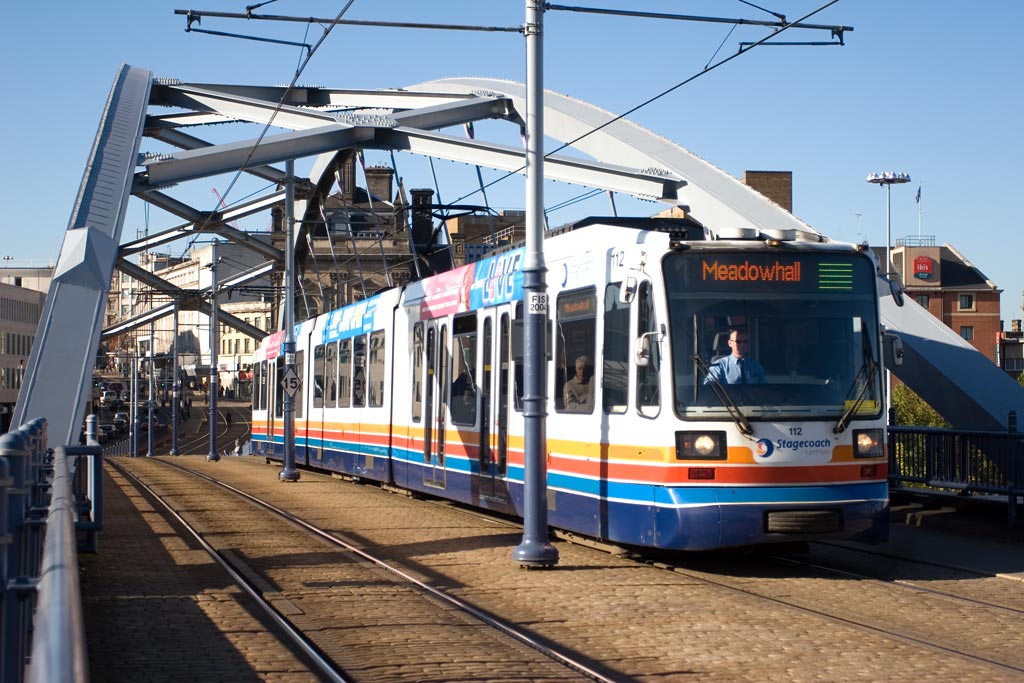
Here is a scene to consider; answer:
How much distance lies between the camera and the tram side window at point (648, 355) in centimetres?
1156

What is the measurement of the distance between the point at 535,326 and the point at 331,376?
14901 millimetres

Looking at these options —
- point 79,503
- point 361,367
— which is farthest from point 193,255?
point 79,503

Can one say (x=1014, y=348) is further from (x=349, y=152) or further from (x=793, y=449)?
(x=793, y=449)

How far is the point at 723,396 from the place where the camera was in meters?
11.4

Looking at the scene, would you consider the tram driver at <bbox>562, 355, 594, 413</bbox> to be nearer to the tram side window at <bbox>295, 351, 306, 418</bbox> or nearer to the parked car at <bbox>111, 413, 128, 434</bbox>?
the tram side window at <bbox>295, 351, 306, 418</bbox>

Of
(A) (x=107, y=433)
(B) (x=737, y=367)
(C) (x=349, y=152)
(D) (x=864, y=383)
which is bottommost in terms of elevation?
(A) (x=107, y=433)

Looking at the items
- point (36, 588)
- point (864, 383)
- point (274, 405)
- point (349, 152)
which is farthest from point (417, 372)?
point (349, 152)

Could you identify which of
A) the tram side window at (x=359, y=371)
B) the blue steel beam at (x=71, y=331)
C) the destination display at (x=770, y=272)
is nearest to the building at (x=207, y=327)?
the tram side window at (x=359, y=371)

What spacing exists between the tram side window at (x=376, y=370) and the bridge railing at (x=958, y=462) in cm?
834

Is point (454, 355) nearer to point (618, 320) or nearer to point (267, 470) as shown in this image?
point (618, 320)

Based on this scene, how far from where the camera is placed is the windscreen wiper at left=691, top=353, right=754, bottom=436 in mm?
11359

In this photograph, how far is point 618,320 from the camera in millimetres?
12156

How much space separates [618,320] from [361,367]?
1209 cm

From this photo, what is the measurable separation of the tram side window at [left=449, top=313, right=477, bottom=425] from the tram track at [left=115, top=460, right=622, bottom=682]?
A: 2315 mm
